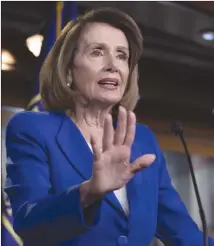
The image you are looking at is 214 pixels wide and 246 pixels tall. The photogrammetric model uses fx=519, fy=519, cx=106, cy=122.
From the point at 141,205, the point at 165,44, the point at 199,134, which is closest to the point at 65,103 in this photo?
the point at 141,205

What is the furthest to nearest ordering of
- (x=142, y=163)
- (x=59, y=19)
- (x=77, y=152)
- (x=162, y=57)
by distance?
(x=59, y=19) < (x=162, y=57) < (x=77, y=152) < (x=142, y=163)

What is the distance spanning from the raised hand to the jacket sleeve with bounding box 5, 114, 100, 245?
3 cm

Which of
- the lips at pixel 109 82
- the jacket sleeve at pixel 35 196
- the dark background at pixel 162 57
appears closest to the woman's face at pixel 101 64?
the lips at pixel 109 82

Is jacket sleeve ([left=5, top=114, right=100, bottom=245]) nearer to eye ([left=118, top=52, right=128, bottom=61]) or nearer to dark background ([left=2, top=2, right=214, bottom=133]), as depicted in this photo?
eye ([left=118, top=52, right=128, bottom=61])

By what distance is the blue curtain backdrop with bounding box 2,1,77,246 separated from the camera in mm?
1385

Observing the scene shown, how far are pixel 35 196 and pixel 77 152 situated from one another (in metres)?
0.10

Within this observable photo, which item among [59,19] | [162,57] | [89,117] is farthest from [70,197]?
[59,19]

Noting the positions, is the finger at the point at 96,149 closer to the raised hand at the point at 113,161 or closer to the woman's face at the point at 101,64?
the raised hand at the point at 113,161

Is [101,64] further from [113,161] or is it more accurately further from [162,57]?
[162,57]

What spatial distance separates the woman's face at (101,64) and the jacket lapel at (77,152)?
0.06 metres

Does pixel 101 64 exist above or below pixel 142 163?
above

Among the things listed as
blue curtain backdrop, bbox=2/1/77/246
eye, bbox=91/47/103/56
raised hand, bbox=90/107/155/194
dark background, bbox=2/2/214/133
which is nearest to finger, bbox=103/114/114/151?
raised hand, bbox=90/107/155/194

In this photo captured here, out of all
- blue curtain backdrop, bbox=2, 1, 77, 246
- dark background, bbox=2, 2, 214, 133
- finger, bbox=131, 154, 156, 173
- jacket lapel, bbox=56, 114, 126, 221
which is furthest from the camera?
blue curtain backdrop, bbox=2, 1, 77, 246

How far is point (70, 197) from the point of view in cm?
59
